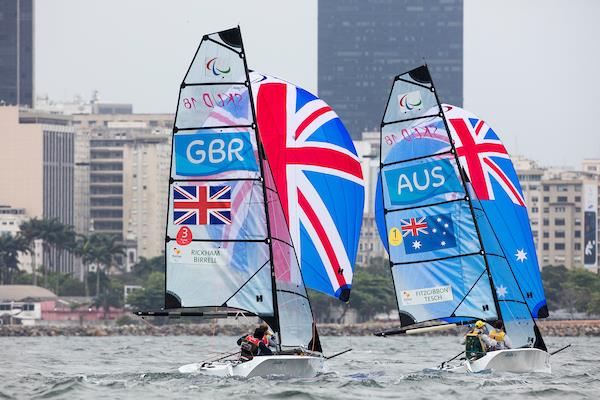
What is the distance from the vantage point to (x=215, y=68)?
145ft

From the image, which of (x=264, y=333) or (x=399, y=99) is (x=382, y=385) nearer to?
(x=264, y=333)

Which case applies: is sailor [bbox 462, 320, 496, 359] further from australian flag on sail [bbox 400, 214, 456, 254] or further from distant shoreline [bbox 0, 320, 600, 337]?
distant shoreline [bbox 0, 320, 600, 337]

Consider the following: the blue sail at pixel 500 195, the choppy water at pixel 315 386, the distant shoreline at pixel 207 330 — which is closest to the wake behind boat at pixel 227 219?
the choppy water at pixel 315 386

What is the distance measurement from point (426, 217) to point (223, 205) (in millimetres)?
6437

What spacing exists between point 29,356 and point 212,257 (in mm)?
32108

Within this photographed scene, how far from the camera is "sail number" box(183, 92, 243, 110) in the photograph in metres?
44.0

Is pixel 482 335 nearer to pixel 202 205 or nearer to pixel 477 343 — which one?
pixel 477 343

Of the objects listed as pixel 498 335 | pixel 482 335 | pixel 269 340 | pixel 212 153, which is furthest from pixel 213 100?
pixel 498 335

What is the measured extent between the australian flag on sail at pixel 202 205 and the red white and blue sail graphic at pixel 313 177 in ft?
11.5

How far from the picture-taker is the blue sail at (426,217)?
47.4 metres

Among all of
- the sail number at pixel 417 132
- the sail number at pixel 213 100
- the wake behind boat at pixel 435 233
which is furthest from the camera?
the sail number at pixel 417 132

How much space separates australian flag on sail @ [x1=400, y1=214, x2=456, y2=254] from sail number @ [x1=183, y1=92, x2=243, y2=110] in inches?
262

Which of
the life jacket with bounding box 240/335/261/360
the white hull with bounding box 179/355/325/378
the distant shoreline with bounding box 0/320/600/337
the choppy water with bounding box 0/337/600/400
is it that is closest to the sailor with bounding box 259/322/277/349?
the life jacket with bounding box 240/335/261/360

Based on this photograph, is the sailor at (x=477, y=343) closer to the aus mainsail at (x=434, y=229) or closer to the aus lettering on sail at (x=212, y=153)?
the aus mainsail at (x=434, y=229)
